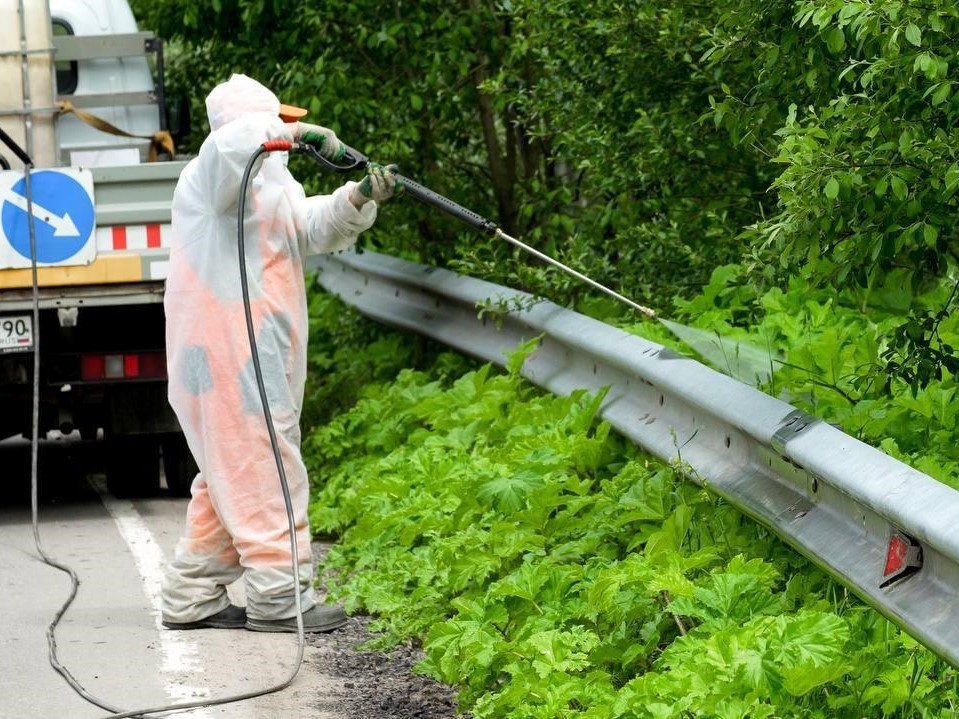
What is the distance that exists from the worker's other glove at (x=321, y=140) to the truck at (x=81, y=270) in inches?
93.4

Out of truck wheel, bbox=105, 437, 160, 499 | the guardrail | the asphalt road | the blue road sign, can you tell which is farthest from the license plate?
the guardrail

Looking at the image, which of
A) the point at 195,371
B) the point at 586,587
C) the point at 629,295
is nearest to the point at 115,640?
the point at 195,371

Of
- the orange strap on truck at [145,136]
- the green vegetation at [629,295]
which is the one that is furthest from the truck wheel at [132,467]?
the orange strap on truck at [145,136]

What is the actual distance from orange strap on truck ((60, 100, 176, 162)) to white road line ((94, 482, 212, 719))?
83.7 inches

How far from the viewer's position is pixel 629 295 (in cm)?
841

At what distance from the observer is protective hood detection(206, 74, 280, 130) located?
641 cm

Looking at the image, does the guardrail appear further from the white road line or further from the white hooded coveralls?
the white road line

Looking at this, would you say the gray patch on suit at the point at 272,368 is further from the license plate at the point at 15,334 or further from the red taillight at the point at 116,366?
the red taillight at the point at 116,366

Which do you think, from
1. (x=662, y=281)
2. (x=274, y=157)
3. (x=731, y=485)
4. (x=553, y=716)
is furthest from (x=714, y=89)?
(x=553, y=716)

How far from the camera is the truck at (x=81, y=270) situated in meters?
8.55

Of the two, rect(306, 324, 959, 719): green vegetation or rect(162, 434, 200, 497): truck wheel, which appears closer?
rect(306, 324, 959, 719): green vegetation

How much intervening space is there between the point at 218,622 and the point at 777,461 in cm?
236

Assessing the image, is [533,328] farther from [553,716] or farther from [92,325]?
[553,716]

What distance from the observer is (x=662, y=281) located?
838cm
